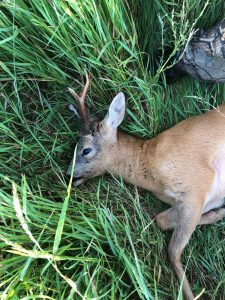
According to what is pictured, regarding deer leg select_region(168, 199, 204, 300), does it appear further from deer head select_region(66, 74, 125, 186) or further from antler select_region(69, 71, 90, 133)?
antler select_region(69, 71, 90, 133)

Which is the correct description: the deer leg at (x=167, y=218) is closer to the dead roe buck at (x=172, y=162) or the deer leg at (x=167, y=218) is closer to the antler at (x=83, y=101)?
the dead roe buck at (x=172, y=162)

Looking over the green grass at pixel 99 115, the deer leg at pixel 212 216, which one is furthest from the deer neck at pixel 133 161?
the deer leg at pixel 212 216

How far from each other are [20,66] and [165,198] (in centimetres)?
184

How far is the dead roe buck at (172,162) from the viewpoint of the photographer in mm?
3807

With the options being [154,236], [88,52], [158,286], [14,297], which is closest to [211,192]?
[154,236]

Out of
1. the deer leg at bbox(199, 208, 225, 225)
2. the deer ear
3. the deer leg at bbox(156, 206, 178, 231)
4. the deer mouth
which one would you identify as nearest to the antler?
the deer ear

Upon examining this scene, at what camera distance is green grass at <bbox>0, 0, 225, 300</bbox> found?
346 cm

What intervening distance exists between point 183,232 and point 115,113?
48.8 inches

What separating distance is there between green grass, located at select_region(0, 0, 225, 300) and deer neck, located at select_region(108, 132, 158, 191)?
0.12 meters

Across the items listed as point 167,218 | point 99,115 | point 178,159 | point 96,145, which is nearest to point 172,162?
point 178,159

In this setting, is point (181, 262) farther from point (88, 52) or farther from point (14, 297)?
point (88, 52)

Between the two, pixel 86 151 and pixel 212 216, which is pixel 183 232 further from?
pixel 86 151

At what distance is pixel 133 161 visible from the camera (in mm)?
4059

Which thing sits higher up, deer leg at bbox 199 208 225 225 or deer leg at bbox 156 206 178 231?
deer leg at bbox 156 206 178 231
